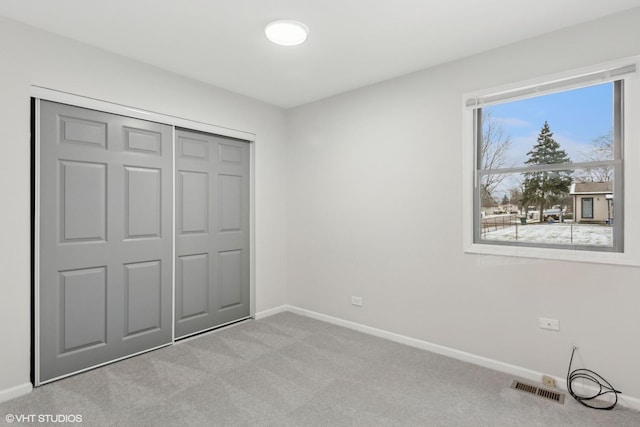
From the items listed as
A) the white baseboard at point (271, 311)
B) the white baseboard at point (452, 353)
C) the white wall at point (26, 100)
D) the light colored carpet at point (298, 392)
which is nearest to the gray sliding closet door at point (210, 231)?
the white baseboard at point (271, 311)

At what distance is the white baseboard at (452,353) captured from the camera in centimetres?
240

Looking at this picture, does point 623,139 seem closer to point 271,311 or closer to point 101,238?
point 271,311

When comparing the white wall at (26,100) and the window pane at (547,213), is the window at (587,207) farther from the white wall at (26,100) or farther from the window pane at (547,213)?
the white wall at (26,100)

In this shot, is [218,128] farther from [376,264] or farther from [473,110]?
[473,110]

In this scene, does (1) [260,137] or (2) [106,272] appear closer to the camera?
(2) [106,272]

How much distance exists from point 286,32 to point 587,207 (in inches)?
97.0

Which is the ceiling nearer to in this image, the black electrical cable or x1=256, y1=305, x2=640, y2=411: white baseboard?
the black electrical cable

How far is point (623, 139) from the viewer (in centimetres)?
224

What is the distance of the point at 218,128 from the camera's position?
11.7ft

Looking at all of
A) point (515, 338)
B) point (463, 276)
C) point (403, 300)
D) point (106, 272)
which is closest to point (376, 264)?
point (403, 300)

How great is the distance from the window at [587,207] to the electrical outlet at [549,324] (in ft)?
2.55

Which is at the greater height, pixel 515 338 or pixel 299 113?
pixel 299 113

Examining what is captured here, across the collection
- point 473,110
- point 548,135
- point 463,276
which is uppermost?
point 473,110

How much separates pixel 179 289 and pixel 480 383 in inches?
107
